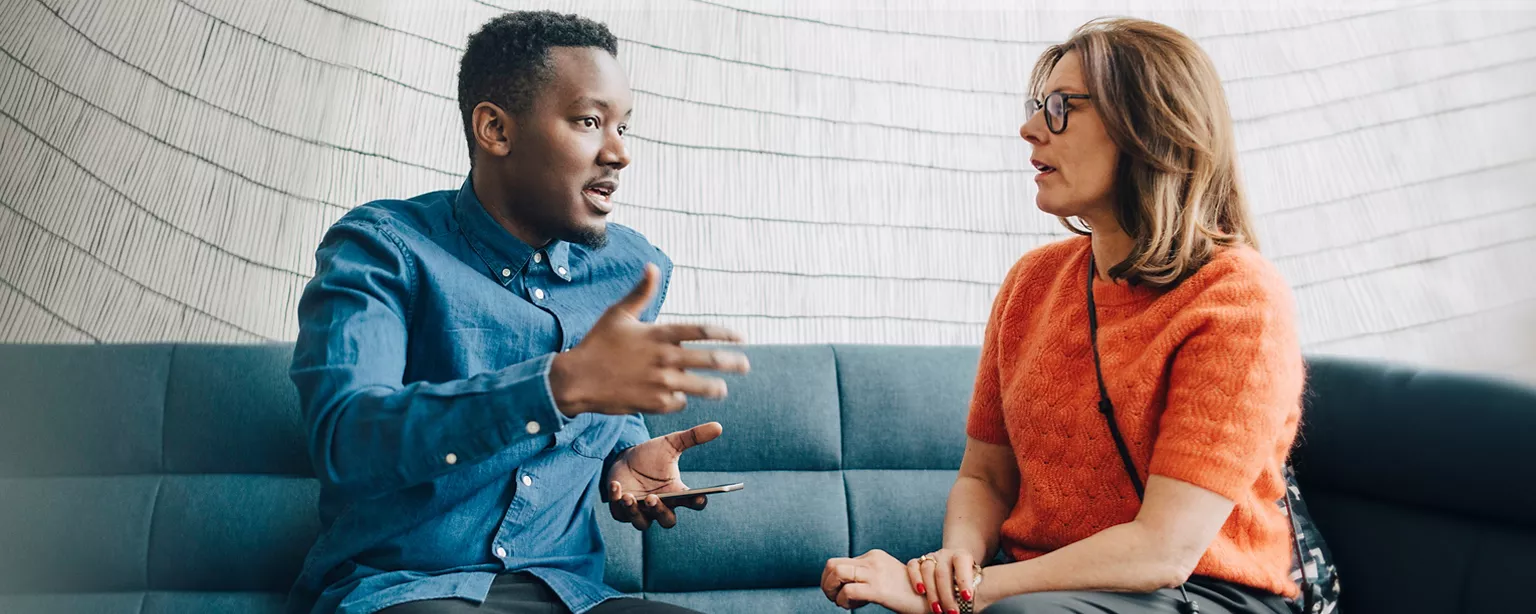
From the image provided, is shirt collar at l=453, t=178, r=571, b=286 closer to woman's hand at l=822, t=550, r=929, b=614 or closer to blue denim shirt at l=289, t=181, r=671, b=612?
blue denim shirt at l=289, t=181, r=671, b=612

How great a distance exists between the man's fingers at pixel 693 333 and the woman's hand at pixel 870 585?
1.58 feet

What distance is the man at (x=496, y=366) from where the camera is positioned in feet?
3.50

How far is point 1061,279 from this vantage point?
1.56m

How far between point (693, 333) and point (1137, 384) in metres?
0.64

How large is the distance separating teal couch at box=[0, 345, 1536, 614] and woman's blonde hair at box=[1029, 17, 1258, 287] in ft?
1.48

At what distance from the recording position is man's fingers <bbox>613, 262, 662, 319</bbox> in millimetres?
1016

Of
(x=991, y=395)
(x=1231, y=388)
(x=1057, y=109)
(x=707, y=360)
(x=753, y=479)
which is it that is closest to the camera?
(x=707, y=360)

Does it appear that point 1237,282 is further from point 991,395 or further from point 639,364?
point 639,364

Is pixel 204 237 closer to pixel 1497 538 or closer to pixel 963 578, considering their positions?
pixel 963 578

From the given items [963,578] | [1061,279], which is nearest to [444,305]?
[963,578]

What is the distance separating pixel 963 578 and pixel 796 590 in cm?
64

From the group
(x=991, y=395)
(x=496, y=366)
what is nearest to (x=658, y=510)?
(x=496, y=366)

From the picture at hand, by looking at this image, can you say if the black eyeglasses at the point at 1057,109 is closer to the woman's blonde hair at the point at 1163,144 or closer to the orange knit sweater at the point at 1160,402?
the woman's blonde hair at the point at 1163,144

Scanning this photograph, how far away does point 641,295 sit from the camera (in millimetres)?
1027
